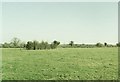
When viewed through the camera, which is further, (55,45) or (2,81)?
(55,45)

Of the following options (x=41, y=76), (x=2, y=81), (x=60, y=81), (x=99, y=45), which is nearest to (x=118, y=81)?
(x=60, y=81)

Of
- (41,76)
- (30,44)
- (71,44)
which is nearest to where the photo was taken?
(41,76)

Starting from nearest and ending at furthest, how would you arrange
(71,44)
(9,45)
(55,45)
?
(55,45) → (9,45) → (71,44)

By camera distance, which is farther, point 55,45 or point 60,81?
point 55,45

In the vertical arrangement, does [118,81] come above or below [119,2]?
below

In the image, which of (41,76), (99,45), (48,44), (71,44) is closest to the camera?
(41,76)

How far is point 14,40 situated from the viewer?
91.6 metres

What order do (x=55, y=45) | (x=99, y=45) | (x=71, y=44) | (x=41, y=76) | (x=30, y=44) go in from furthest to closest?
(x=99, y=45) < (x=71, y=44) < (x=55, y=45) < (x=30, y=44) < (x=41, y=76)

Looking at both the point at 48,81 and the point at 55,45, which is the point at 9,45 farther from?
the point at 48,81

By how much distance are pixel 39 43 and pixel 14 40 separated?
88.7ft

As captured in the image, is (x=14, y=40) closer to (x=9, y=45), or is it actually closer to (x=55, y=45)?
(x=9, y=45)

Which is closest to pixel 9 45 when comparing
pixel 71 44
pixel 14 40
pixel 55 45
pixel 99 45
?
pixel 14 40

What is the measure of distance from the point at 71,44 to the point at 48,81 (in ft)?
308

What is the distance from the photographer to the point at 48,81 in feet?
35.2
